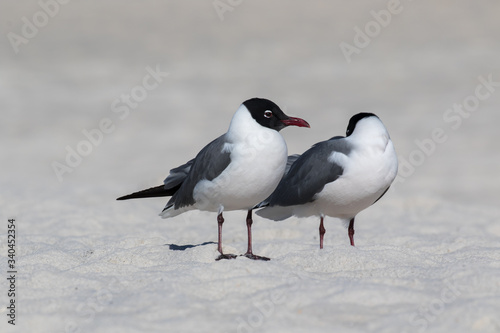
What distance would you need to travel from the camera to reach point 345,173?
18.8 ft

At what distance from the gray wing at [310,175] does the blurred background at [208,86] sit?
3.73 metres

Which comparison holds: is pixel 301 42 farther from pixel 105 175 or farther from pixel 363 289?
pixel 363 289

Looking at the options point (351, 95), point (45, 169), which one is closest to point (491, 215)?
point (45, 169)

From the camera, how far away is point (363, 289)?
4.07 meters

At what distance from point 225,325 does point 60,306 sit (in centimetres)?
98
